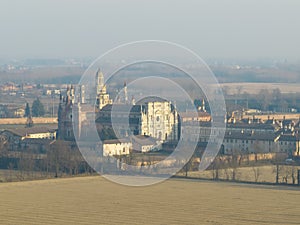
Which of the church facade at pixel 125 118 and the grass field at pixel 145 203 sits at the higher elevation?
the church facade at pixel 125 118

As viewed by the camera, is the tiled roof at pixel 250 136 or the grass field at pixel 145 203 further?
the tiled roof at pixel 250 136

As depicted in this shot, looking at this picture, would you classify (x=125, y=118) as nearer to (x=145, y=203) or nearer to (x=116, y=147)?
(x=116, y=147)

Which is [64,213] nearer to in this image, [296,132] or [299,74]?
[296,132]

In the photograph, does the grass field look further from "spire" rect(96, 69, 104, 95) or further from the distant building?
"spire" rect(96, 69, 104, 95)

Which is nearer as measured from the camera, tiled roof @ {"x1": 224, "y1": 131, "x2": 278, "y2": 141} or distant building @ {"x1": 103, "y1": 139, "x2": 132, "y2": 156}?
distant building @ {"x1": 103, "y1": 139, "x2": 132, "y2": 156}

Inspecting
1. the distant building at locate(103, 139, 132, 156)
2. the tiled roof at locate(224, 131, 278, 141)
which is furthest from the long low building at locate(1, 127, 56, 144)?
the tiled roof at locate(224, 131, 278, 141)

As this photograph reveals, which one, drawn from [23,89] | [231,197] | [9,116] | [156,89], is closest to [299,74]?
[23,89]

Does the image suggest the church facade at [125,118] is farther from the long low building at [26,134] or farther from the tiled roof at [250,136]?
the tiled roof at [250,136]

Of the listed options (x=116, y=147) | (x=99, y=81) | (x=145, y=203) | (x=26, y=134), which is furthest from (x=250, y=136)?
(x=145, y=203)

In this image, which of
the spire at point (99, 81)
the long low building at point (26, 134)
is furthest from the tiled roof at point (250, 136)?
the spire at point (99, 81)
